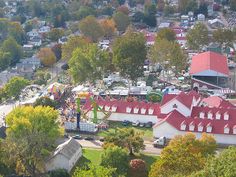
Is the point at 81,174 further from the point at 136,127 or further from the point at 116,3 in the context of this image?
the point at 116,3

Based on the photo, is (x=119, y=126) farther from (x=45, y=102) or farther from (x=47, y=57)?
(x=47, y=57)

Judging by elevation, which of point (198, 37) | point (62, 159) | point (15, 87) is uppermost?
point (198, 37)

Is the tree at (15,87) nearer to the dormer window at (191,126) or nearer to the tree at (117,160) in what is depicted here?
the dormer window at (191,126)

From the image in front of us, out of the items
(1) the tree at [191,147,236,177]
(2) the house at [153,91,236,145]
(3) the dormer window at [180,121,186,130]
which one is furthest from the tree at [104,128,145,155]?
(1) the tree at [191,147,236,177]

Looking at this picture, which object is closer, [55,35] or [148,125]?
[148,125]

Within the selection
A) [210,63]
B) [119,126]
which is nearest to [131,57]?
[210,63]

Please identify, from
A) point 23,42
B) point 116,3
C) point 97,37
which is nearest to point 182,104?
point 97,37
